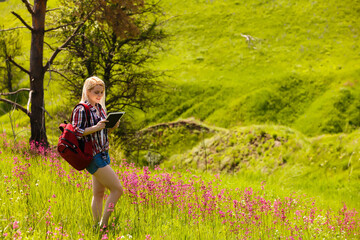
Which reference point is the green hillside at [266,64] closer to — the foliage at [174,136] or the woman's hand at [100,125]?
the foliage at [174,136]

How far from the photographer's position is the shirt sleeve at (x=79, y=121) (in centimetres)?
417

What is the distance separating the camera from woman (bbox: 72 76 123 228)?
4204mm

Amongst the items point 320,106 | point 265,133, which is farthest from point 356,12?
point 265,133

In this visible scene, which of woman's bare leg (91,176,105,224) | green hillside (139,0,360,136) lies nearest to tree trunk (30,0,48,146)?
woman's bare leg (91,176,105,224)

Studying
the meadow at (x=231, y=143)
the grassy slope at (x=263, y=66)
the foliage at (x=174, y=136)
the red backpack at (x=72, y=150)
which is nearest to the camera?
the red backpack at (x=72, y=150)

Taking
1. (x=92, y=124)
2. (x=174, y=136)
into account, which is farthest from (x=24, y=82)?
(x=92, y=124)

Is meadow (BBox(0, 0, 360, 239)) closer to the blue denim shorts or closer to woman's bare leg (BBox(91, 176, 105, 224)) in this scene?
woman's bare leg (BBox(91, 176, 105, 224))

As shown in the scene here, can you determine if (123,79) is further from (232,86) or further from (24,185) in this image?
(232,86)

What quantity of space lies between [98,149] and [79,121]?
1.49ft

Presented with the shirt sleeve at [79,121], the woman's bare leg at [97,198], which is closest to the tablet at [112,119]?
the shirt sleeve at [79,121]

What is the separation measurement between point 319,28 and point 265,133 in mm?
29537

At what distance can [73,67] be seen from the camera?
13055 millimetres

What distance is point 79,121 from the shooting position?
4.24 metres

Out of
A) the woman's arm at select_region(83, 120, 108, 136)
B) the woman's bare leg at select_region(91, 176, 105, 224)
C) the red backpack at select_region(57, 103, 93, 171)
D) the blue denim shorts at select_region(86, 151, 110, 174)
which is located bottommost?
the woman's bare leg at select_region(91, 176, 105, 224)
